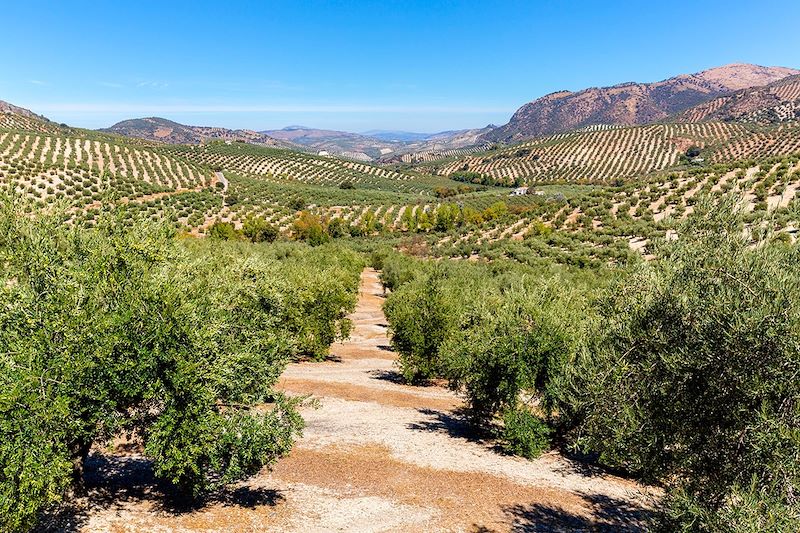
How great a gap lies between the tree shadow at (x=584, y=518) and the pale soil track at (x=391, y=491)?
0.11 feet

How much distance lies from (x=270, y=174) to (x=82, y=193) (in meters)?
74.0

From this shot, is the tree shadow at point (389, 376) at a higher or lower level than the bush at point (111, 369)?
lower

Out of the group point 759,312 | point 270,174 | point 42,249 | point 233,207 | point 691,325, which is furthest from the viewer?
point 270,174

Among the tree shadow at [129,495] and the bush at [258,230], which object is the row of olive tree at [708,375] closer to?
the tree shadow at [129,495]

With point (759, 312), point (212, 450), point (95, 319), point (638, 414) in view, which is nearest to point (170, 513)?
point (212, 450)

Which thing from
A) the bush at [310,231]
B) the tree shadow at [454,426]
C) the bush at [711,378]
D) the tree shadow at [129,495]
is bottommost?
the tree shadow at [454,426]

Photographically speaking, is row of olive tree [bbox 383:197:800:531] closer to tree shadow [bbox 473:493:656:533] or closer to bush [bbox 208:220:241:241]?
tree shadow [bbox 473:493:656:533]

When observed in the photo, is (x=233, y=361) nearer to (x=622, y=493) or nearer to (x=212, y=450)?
(x=212, y=450)

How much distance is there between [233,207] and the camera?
83.9 metres

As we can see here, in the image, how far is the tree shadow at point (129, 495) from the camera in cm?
1035

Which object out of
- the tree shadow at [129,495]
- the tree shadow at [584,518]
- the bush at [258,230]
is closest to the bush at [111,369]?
the tree shadow at [129,495]

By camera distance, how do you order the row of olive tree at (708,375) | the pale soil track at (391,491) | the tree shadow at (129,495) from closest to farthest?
the row of olive tree at (708,375) < the tree shadow at (129,495) < the pale soil track at (391,491)

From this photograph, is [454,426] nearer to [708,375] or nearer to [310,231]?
[708,375]

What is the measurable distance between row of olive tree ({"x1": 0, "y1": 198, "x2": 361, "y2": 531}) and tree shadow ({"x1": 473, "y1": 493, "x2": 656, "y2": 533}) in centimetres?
669
